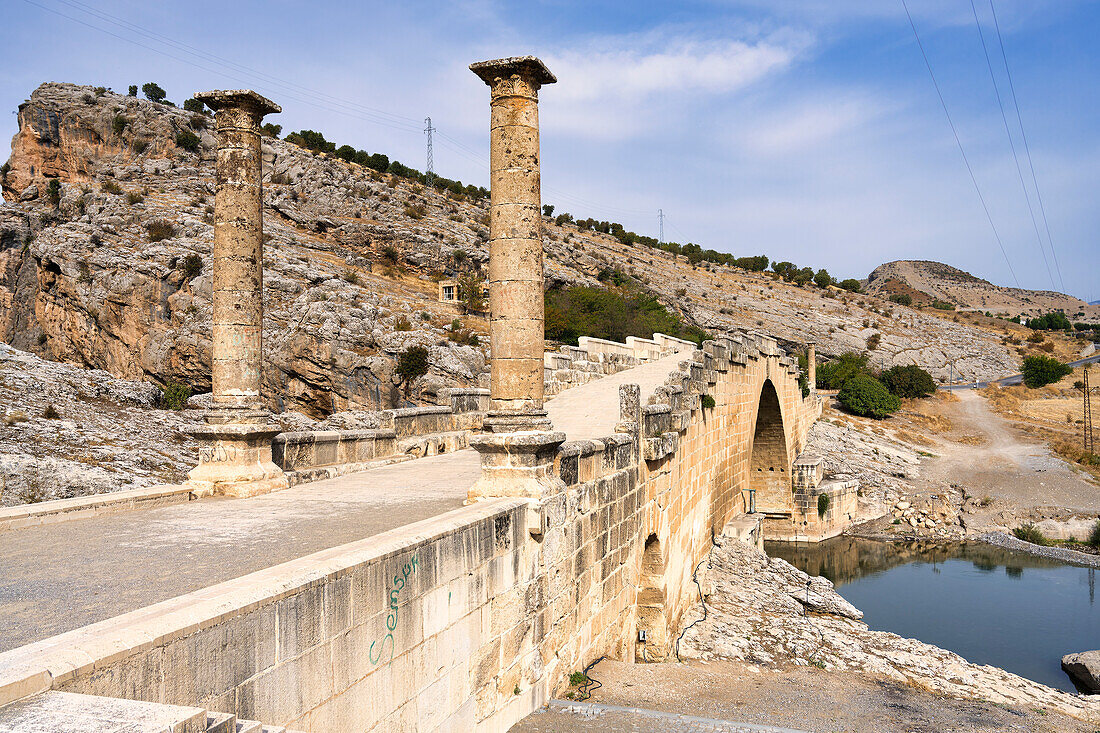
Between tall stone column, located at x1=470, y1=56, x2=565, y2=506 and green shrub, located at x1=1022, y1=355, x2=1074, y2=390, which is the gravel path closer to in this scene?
tall stone column, located at x1=470, y1=56, x2=565, y2=506

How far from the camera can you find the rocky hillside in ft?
85.5

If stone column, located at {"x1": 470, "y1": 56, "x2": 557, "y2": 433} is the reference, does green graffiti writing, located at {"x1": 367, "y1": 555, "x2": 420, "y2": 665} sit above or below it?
below

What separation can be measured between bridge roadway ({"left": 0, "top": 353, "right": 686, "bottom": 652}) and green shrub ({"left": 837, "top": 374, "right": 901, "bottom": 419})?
3337cm

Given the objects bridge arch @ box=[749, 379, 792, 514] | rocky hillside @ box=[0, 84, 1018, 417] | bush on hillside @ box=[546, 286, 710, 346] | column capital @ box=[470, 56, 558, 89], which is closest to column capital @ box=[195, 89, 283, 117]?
column capital @ box=[470, 56, 558, 89]

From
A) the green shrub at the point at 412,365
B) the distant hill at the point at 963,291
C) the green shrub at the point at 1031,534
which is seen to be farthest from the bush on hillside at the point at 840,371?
the distant hill at the point at 963,291

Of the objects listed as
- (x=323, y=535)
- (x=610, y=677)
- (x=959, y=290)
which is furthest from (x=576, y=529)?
(x=959, y=290)

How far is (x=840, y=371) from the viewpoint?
143 ft

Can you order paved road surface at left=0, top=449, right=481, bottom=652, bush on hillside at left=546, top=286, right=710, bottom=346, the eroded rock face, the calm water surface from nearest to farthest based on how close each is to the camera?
1. paved road surface at left=0, top=449, right=481, bottom=652
2. the eroded rock face
3. the calm water surface
4. bush on hillside at left=546, top=286, right=710, bottom=346

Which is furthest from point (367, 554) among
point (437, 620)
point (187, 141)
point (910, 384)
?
point (187, 141)

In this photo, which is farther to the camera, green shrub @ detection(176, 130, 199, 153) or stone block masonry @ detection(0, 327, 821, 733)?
green shrub @ detection(176, 130, 199, 153)

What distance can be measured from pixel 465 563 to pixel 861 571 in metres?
21.1

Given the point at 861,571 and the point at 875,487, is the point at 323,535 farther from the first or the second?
the point at 875,487

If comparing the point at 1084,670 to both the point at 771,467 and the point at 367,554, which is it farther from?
the point at 367,554

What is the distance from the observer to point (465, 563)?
539 cm
